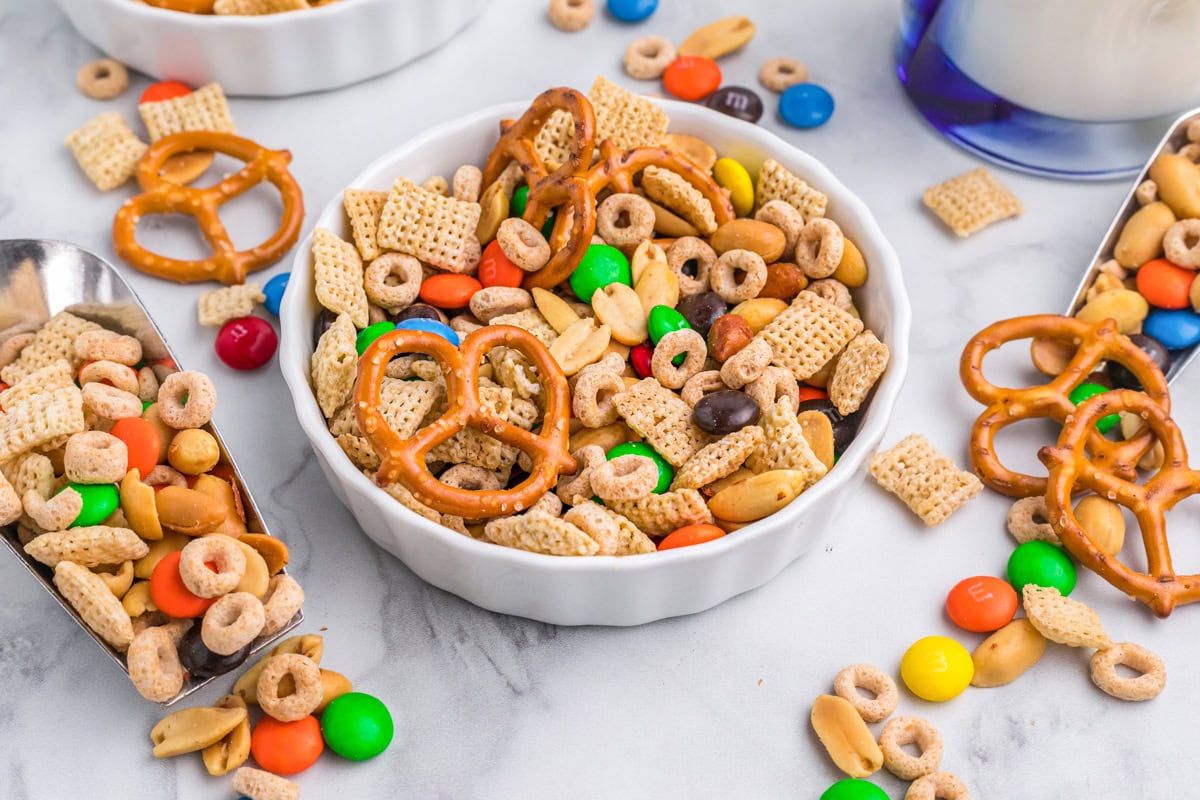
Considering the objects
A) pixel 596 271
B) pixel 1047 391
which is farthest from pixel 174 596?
pixel 1047 391

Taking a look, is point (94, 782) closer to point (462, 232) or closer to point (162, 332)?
point (162, 332)

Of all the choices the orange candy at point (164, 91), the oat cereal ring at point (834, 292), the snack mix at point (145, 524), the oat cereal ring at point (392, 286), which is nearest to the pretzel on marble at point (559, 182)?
the oat cereal ring at point (392, 286)

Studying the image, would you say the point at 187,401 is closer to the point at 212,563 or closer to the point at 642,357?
the point at 212,563

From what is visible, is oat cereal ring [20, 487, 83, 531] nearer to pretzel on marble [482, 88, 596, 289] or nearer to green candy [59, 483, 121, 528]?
green candy [59, 483, 121, 528]

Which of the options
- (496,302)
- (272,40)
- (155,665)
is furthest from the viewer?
(272,40)

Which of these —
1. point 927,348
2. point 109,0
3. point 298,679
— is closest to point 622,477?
point 298,679

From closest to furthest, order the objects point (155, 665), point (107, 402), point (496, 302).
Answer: point (155, 665) < point (107, 402) < point (496, 302)

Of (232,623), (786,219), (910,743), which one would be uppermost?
(786,219)
